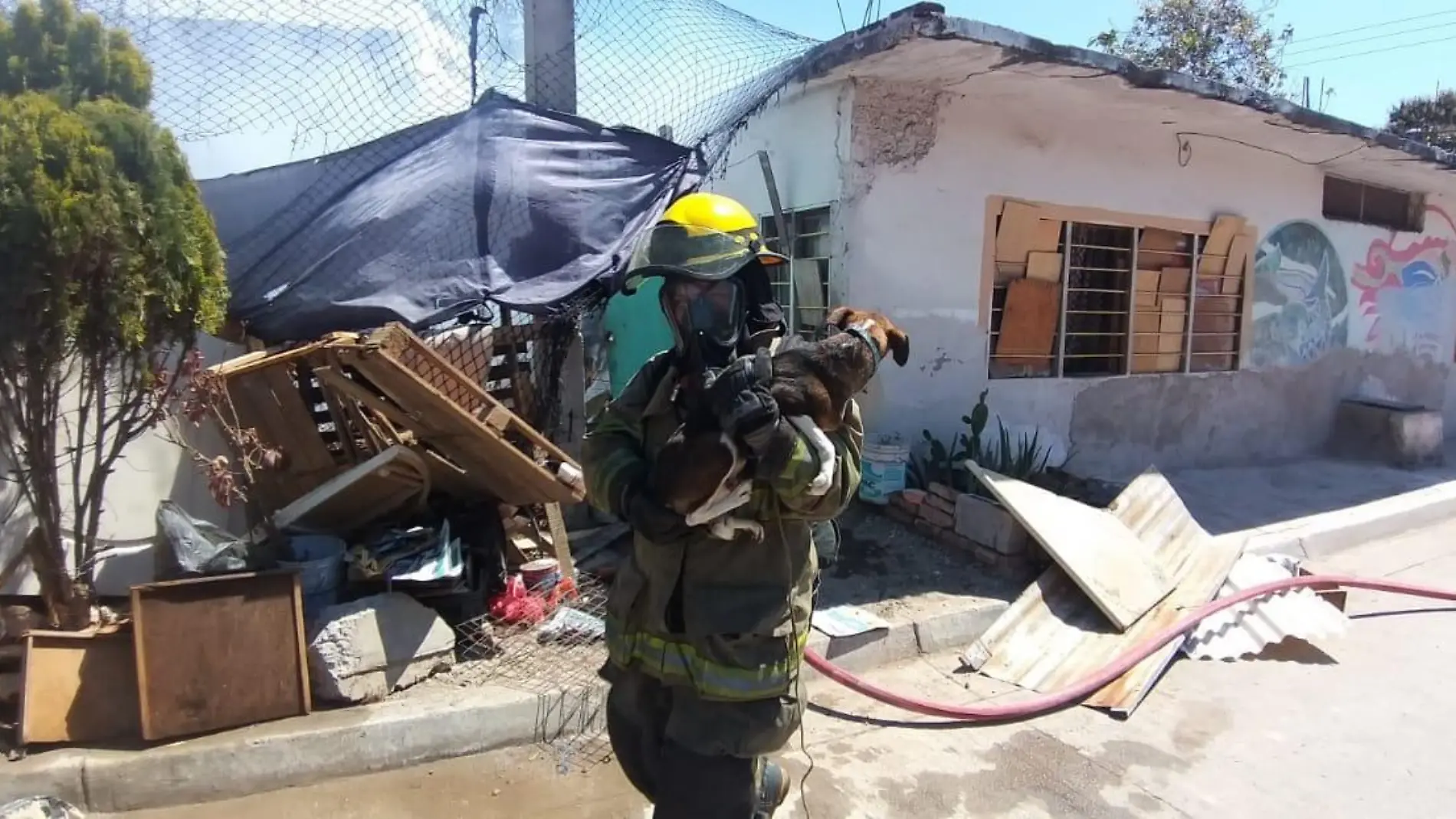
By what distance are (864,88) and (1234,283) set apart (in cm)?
424

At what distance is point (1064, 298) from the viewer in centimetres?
647

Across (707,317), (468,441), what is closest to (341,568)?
(468,441)

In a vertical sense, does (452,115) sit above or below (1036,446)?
above

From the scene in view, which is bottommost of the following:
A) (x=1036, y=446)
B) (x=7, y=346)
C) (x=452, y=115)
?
(x=1036, y=446)

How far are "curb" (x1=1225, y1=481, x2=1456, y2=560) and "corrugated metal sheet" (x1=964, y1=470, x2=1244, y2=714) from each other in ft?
2.07

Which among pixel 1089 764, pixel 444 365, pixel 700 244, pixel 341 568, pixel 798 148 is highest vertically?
pixel 798 148

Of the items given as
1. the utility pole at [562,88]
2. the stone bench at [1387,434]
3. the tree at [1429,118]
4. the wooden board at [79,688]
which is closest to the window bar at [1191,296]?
the stone bench at [1387,434]

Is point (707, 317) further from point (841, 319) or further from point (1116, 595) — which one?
point (1116, 595)

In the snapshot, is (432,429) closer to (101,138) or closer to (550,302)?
(550,302)

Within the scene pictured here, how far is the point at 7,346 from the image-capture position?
2727mm

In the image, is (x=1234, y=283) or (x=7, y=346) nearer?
(x=7, y=346)

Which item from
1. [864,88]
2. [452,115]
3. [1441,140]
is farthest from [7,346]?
[1441,140]

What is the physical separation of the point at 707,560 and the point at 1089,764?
2.16 m

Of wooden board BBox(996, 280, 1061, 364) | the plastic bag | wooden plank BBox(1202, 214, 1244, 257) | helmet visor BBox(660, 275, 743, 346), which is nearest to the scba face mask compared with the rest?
helmet visor BBox(660, 275, 743, 346)
